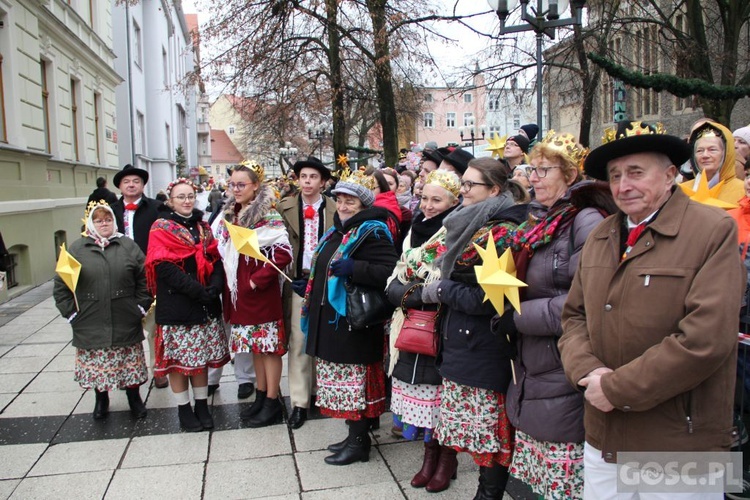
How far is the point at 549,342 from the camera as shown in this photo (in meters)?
2.62

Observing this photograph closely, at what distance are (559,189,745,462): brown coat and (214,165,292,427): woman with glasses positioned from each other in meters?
2.80

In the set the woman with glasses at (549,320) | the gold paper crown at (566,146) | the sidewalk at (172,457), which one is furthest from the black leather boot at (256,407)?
the gold paper crown at (566,146)

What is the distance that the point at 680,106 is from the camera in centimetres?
2070

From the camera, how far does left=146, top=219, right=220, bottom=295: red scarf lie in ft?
14.4

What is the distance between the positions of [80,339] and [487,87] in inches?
→ 467

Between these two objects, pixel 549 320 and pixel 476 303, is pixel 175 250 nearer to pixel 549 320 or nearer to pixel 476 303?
pixel 476 303

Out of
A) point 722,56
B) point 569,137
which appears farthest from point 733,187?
point 722,56

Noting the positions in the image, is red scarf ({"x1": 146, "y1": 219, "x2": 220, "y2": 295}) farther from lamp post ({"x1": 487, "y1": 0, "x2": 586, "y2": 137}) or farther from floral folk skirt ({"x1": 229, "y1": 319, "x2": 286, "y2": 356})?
lamp post ({"x1": 487, "y1": 0, "x2": 586, "y2": 137})

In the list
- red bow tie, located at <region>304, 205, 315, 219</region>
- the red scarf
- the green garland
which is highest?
the green garland

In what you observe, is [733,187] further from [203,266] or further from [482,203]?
[203,266]

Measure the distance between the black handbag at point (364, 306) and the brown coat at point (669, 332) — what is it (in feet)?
5.70

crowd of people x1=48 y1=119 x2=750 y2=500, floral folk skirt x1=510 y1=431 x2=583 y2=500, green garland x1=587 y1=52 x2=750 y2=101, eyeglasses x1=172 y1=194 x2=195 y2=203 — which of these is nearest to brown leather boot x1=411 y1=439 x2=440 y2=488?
crowd of people x1=48 y1=119 x2=750 y2=500

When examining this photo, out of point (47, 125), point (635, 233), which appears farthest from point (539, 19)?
point (47, 125)

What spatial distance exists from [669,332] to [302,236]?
3422mm
